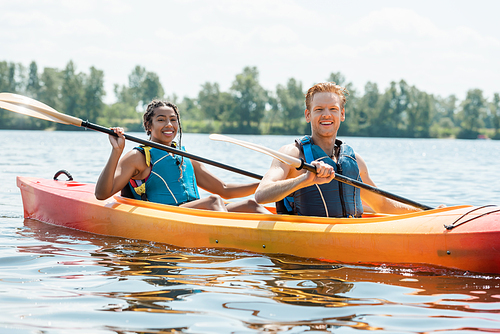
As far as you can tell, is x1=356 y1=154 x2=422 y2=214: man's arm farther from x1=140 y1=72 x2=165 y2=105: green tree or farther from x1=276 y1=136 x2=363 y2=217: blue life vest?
x1=140 y1=72 x2=165 y2=105: green tree

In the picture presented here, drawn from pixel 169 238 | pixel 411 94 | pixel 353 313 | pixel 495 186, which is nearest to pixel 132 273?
pixel 169 238

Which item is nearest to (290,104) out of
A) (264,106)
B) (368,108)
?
(264,106)

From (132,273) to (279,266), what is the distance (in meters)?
0.97

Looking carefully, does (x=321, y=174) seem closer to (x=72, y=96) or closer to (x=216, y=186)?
(x=216, y=186)

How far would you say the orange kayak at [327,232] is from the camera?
3.21 m

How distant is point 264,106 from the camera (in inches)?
2314

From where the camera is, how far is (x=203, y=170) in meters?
5.03

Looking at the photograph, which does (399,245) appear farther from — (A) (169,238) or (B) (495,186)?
(B) (495,186)

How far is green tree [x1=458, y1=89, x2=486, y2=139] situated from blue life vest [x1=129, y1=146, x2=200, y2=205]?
2472 inches

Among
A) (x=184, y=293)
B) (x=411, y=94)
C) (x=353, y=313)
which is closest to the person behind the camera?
(x=353, y=313)

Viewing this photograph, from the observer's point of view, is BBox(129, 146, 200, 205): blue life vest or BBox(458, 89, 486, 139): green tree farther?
BBox(458, 89, 486, 139): green tree

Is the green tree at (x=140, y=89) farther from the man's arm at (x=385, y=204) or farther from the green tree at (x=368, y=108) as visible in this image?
the man's arm at (x=385, y=204)

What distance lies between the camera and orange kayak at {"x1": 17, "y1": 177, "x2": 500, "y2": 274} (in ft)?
10.5

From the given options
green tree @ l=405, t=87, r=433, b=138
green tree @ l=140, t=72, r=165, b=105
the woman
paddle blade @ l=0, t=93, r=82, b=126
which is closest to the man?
the woman
